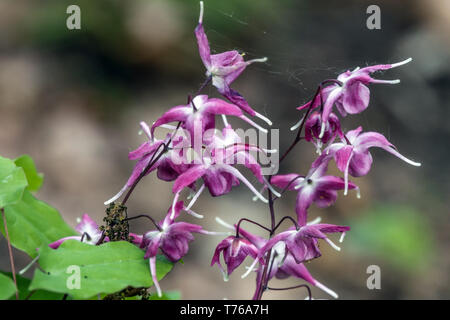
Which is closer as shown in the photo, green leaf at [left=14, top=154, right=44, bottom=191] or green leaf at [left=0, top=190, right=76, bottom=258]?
green leaf at [left=0, top=190, right=76, bottom=258]

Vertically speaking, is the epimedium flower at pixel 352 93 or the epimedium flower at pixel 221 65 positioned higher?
the epimedium flower at pixel 221 65

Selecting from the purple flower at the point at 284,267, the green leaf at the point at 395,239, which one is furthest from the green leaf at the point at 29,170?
the green leaf at the point at 395,239

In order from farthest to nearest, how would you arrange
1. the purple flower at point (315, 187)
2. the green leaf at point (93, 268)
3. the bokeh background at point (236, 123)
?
the bokeh background at point (236, 123)
the purple flower at point (315, 187)
the green leaf at point (93, 268)

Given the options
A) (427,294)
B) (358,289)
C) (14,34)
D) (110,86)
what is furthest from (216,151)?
(14,34)

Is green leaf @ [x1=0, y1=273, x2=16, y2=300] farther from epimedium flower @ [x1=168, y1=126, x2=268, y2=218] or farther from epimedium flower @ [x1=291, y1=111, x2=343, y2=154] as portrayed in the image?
epimedium flower @ [x1=291, y1=111, x2=343, y2=154]

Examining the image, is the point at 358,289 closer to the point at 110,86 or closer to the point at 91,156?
the point at 91,156

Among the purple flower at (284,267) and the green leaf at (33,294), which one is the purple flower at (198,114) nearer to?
the purple flower at (284,267)

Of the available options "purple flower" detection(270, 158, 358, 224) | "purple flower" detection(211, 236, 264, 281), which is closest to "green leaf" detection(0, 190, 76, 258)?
"purple flower" detection(211, 236, 264, 281)
